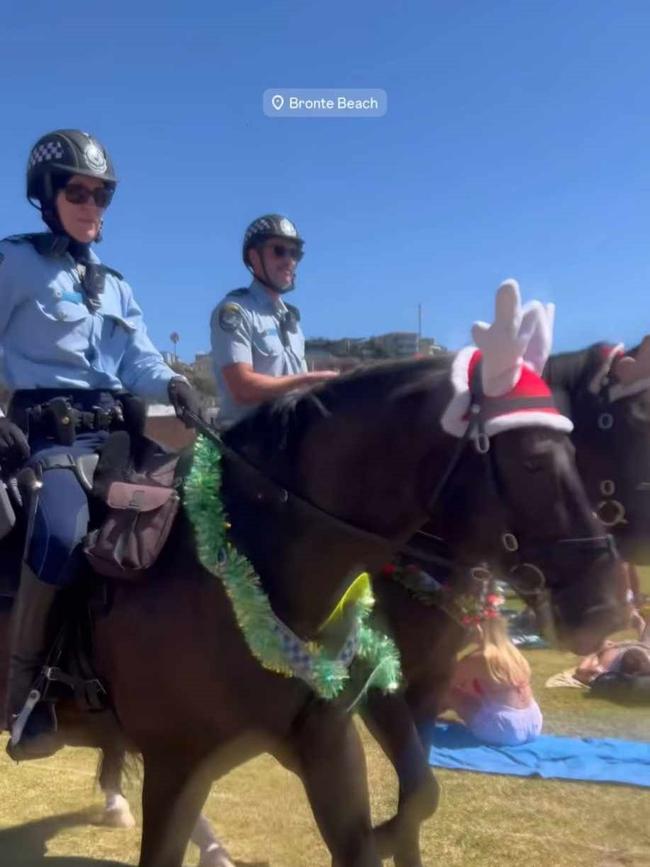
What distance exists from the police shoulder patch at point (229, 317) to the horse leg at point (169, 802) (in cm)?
213

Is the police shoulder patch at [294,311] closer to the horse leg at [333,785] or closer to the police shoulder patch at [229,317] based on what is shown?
the police shoulder patch at [229,317]

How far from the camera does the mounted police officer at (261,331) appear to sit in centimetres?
429

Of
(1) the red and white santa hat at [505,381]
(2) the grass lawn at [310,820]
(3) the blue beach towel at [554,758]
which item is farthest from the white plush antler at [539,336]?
(3) the blue beach towel at [554,758]

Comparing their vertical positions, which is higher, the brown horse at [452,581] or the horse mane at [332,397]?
the horse mane at [332,397]

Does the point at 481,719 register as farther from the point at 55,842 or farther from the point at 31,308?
the point at 31,308

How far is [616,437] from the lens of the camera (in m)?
4.22

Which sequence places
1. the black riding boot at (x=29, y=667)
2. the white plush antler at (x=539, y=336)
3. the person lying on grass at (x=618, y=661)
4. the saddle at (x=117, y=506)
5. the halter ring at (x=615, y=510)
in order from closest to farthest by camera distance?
the white plush antler at (x=539, y=336)
the saddle at (x=117, y=506)
the black riding boot at (x=29, y=667)
the halter ring at (x=615, y=510)
the person lying on grass at (x=618, y=661)

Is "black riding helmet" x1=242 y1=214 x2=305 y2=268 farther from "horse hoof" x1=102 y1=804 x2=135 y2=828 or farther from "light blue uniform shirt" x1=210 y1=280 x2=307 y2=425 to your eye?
"horse hoof" x1=102 y1=804 x2=135 y2=828

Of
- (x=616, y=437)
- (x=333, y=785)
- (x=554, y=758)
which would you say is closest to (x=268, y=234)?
(x=616, y=437)

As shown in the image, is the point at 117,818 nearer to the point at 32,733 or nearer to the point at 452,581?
the point at 32,733

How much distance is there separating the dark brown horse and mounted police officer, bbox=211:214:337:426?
2.81ft

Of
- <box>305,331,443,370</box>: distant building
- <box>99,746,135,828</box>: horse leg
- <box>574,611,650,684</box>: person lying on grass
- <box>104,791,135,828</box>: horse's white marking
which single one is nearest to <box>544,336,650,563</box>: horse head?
<box>305,331,443,370</box>: distant building

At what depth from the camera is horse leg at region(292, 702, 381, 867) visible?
300 centimetres

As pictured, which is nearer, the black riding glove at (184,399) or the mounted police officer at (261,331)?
the black riding glove at (184,399)
